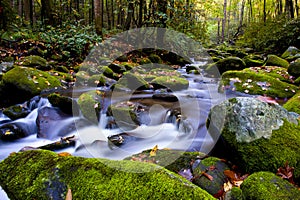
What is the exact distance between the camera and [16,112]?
18.7 ft

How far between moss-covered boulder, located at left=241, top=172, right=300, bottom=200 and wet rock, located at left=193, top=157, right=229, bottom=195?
30cm

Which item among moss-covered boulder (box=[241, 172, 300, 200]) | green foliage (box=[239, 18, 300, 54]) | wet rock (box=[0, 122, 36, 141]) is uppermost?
green foliage (box=[239, 18, 300, 54])

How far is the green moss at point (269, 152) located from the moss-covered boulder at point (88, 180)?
42.8 inches

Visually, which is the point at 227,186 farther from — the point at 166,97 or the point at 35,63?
the point at 35,63

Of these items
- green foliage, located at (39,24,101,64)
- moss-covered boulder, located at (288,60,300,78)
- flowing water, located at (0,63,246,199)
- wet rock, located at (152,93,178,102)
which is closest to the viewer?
flowing water, located at (0,63,246,199)

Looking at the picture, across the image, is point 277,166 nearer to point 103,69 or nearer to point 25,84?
point 25,84

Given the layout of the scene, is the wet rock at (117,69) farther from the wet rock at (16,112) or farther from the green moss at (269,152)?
the green moss at (269,152)

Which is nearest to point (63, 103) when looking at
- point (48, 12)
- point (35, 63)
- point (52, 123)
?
point (52, 123)

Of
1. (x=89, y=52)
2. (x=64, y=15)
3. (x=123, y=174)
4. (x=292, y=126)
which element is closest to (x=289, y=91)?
(x=292, y=126)

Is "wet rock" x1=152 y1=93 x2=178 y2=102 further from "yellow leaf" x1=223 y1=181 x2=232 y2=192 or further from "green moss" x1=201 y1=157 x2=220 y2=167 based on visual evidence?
"yellow leaf" x1=223 y1=181 x2=232 y2=192

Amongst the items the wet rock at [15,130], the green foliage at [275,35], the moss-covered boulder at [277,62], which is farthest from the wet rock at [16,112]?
the green foliage at [275,35]

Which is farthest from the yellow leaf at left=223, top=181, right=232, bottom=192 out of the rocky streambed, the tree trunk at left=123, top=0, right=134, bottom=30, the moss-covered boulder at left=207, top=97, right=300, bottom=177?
the tree trunk at left=123, top=0, right=134, bottom=30

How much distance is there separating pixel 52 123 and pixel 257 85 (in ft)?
19.0

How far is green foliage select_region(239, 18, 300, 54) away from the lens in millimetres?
13370
